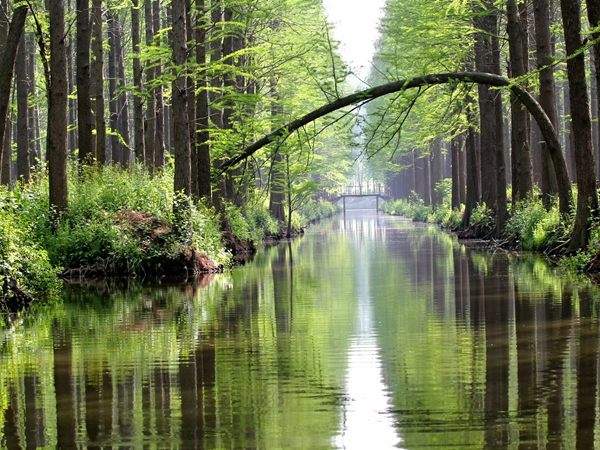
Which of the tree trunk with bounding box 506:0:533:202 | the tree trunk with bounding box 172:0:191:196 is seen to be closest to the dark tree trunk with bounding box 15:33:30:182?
the tree trunk with bounding box 172:0:191:196

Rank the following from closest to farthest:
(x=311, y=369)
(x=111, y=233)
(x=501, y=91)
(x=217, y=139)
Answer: (x=311, y=369), (x=111, y=233), (x=501, y=91), (x=217, y=139)

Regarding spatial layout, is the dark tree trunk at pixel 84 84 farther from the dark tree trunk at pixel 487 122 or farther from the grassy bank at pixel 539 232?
the dark tree trunk at pixel 487 122

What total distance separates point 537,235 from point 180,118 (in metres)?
9.09

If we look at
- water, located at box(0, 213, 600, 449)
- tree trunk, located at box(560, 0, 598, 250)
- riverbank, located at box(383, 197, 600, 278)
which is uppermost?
tree trunk, located at box(560, 0, 598, 250)

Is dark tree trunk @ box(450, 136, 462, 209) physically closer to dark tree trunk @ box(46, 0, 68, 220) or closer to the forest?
the forest

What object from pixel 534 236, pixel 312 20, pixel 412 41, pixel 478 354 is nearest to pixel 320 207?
pixel 312 20

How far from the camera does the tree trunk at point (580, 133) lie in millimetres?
20406

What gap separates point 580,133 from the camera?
20547mm

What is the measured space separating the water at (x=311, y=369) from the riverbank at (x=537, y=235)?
7.52 ft

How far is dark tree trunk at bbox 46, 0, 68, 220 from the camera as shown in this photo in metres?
21.2

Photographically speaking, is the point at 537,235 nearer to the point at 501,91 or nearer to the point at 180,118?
the point at 501,91

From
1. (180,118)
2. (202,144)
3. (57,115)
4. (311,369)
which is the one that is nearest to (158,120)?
(202,144)

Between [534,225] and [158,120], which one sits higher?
[158,120]

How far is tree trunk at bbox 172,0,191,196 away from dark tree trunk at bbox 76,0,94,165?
2.22m
